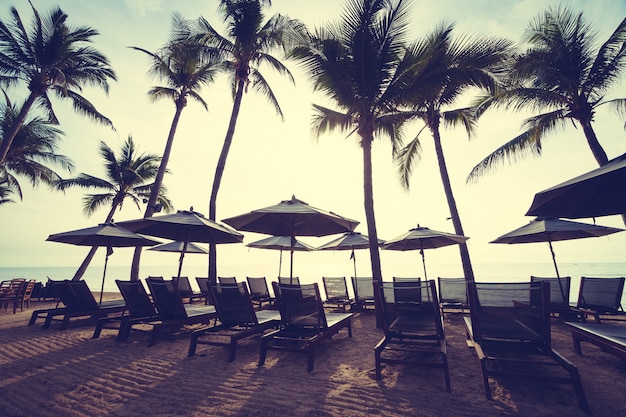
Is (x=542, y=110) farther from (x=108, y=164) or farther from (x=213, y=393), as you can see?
(x=108, y=164)

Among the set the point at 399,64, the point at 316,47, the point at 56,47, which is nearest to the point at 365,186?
the point at 399,64

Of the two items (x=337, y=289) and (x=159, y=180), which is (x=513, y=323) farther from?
(x=159, y=180)

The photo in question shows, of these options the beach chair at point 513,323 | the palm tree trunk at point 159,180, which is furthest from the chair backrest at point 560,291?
the palm tree trunk at point 159,180

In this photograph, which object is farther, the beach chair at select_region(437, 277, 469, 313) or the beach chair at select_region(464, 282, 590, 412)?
the beach chair at select_region(437, 277, 469, 313)

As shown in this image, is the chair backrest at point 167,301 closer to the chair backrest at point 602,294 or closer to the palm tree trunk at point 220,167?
the palm tree trunk at point 220,167

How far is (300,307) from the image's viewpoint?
4.49 m

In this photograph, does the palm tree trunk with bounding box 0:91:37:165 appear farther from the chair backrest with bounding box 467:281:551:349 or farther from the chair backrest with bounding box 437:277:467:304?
→ the chair backrest with bounding box 437:277:467:304

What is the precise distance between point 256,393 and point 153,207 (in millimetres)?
10841

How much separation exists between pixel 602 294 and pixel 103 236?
483 inches

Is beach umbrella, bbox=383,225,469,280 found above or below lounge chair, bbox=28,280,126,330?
above

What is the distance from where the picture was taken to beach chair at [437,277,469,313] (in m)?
7.30

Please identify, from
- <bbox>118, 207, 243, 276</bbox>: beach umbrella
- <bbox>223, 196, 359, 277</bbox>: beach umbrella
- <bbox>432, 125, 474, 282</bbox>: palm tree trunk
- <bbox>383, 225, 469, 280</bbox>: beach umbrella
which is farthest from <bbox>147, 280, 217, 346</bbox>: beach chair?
<bbox>432, 125, 474, 282</bbox>: palm tree trunk

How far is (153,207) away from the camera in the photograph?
1173cm

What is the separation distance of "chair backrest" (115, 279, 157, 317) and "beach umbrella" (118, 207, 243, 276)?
3.94 feet
